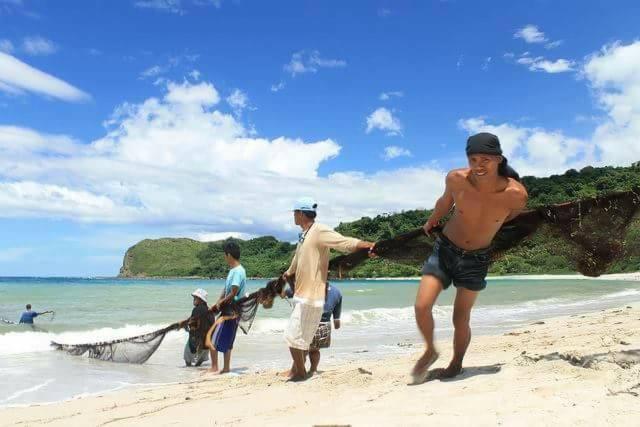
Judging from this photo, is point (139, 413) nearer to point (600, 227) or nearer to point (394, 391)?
point (394, 391)

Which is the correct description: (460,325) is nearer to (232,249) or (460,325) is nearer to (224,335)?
(232,249)

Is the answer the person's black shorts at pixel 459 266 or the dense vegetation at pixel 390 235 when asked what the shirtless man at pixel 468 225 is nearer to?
the person's black shorts at pixel 459 266

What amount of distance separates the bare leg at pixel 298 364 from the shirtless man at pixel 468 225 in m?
1.48

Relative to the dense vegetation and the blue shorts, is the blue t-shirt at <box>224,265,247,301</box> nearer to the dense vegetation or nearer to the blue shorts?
the blue shorts

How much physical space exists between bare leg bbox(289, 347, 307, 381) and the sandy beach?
0.45ft

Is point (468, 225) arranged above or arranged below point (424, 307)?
above

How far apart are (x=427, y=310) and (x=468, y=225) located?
0.69 metres

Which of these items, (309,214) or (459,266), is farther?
(309,214)

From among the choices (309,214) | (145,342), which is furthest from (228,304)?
(309,214)

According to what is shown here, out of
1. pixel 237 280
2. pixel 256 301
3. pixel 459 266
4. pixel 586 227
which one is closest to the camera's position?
pixel 459 266

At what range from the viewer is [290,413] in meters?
3.75

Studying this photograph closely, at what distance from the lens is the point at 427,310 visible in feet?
12.9

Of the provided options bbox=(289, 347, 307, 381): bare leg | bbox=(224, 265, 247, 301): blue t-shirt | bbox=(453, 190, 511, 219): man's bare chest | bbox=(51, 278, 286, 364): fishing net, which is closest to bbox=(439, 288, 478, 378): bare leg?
bbox=(453, 190, 511, 219): man's bare chest

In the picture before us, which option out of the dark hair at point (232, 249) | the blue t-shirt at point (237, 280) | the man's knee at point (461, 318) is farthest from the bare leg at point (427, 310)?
the dark hair at point (232, 249)
